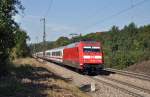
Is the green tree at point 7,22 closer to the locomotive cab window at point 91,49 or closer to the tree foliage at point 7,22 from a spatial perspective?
the tree foliage at point 7,22

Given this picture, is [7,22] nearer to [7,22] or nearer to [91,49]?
[7,22]

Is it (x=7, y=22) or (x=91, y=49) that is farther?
(x=91, y=49)

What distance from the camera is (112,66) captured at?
51406 mm

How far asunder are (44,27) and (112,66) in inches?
1519

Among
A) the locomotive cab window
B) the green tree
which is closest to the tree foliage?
the green tree

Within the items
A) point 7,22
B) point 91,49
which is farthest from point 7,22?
point 91,49

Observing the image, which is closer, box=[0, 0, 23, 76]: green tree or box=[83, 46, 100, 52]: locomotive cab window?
box=[0, 0, 23, 76]: green tree

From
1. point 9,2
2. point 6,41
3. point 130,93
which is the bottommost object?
point 130,93

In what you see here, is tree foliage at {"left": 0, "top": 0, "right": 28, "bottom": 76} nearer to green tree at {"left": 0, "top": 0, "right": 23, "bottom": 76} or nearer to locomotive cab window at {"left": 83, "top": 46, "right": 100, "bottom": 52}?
green tree at {"left": 0, "top": 0, "right": 23, "bottom": 76}

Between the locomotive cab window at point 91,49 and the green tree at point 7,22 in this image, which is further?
the locomotive cab window at point 91,49

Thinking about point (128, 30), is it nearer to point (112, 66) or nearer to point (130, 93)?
point (112, 66)

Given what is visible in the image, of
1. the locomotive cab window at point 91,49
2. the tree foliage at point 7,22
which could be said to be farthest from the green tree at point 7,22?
the locomotive cab window at point 91,49

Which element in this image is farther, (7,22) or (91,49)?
(91,49)

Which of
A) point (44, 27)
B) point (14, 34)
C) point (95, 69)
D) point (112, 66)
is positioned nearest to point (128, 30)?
point (44, 27)
